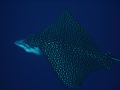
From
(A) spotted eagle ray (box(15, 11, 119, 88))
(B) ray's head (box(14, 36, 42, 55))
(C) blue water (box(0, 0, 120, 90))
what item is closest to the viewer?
(A) spotted eagle ray (box(15, 11, 119, 88))

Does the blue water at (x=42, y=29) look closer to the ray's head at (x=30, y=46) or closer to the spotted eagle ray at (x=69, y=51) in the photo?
the ray's head at (x=30, y=46)

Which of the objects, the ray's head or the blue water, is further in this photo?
the blue water

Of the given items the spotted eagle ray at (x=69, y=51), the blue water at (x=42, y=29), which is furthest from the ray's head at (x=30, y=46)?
the blue water at (x=42, y=29)

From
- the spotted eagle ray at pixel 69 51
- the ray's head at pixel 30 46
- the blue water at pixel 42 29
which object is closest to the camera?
the spotted eagle ray at pixel 69 51

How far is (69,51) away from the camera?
4.73m

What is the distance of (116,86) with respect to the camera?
9633mm

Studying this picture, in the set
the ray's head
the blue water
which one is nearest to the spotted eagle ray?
the ray's head

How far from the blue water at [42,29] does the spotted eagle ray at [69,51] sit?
12.2 ft

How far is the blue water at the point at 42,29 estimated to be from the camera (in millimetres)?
8945

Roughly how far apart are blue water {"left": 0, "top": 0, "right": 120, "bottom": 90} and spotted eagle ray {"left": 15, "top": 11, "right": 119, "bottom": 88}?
147 inches

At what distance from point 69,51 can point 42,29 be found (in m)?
5.43

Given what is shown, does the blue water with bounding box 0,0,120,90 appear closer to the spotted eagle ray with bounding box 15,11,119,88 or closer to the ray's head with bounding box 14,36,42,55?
the ray's head with bounding box 14,36,42,55

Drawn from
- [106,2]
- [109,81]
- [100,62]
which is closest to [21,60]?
[109,81]

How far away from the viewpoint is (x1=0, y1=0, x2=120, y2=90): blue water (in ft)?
29.3
